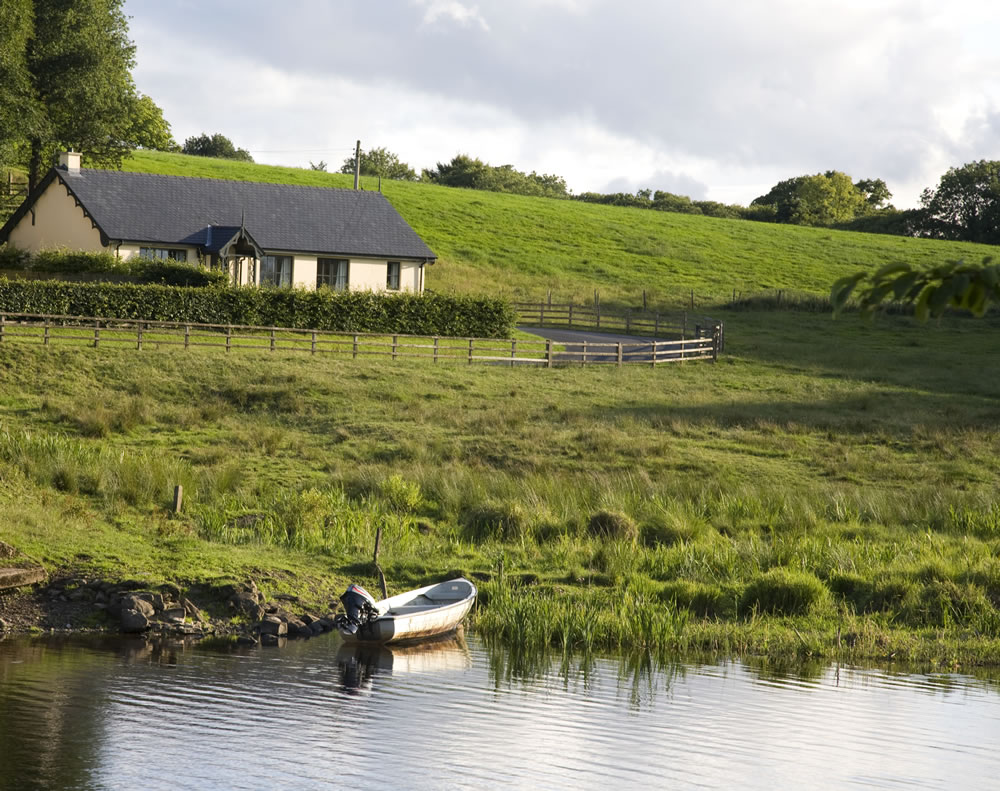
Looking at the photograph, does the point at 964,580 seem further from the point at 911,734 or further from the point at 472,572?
the point at 472,572

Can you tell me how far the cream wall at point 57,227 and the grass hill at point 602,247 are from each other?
2105 cm

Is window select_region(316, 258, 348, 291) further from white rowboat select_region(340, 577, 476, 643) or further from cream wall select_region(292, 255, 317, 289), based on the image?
white rowboat select_region(340, 577, 476, 643)

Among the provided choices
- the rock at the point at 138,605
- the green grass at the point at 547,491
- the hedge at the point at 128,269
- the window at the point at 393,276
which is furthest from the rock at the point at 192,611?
the window at the point at 393,276

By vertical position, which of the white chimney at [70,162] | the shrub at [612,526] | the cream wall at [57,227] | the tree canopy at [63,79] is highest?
the tree canopy at [63,79]

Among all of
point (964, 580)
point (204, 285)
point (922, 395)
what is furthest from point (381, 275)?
point (964, 580)

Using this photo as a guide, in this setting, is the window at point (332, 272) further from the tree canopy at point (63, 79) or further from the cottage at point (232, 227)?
the tree canopy at point (63, 79)

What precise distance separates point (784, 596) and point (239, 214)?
40928mm

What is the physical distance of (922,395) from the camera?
140ft

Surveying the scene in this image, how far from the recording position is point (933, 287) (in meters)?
4.21

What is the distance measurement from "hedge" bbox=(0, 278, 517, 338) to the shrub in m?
24.7

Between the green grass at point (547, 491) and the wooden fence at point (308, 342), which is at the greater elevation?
the wooden fence at point (308, 342)

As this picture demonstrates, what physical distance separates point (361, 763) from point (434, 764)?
0.74 meters

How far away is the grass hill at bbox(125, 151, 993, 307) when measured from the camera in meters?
73.5

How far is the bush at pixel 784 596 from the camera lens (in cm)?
1944
